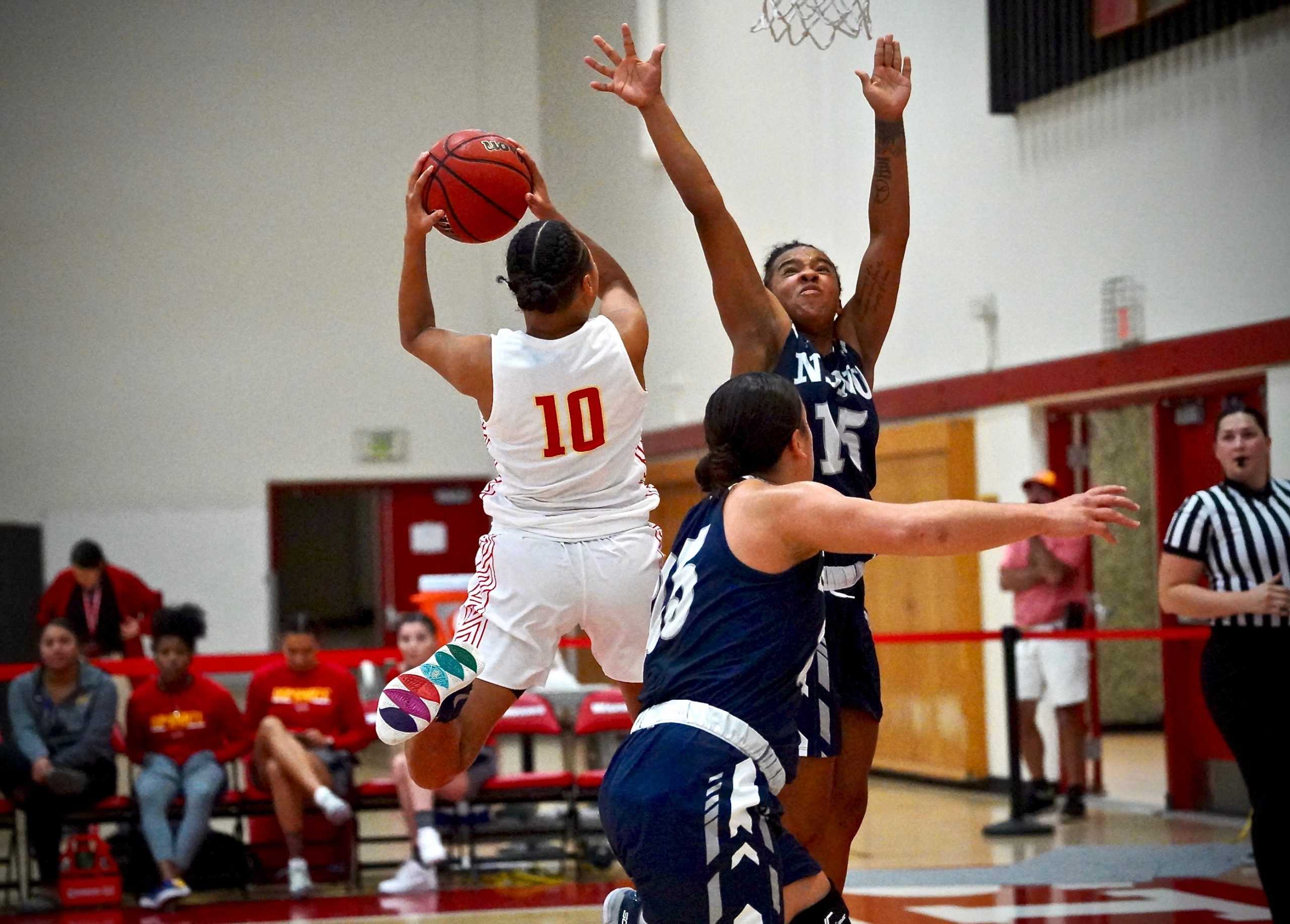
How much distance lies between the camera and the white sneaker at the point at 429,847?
743 centimetres

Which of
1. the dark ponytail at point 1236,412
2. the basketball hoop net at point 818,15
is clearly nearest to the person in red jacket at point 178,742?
the basketball hoop net at point 818,15

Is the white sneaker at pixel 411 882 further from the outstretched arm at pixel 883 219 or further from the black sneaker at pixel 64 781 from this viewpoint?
the outstretched arm at pixel 883 219

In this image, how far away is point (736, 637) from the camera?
3.12m

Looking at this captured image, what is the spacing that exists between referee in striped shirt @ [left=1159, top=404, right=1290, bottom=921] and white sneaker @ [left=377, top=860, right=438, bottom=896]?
3.71 metres

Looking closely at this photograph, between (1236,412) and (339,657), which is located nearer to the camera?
(1236,412)

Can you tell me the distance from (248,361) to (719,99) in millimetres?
6119

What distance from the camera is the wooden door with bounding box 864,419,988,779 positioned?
425 inches

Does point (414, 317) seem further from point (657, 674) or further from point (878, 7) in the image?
point (878, 7)

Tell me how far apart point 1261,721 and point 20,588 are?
12818mm

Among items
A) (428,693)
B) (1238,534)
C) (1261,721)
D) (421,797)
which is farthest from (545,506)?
(421,797)

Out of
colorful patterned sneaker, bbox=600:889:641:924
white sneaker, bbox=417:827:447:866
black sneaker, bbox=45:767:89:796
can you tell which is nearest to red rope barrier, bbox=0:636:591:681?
black sneaker, bbox=45:767:89:796

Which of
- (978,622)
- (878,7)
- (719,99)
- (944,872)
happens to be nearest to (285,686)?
(944,872)

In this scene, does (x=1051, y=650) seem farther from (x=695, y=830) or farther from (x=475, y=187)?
(x=695, y=830)

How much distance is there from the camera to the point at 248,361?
1656cm
